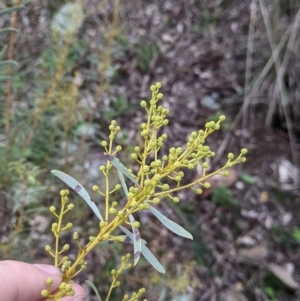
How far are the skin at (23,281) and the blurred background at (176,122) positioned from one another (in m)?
0.51

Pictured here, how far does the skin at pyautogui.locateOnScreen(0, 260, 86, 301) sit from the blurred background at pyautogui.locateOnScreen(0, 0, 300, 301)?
51cm

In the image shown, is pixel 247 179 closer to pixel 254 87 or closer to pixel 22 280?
pixel 254 87

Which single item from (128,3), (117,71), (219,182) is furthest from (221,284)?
(128,3)

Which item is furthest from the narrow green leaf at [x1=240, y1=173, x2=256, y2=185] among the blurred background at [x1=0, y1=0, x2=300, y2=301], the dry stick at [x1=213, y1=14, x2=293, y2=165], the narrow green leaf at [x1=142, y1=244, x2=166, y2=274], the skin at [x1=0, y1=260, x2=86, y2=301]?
the narrow green leaf at [x1=142, y1=244, x2=166, y2=274]

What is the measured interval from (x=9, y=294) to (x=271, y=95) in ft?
5.93

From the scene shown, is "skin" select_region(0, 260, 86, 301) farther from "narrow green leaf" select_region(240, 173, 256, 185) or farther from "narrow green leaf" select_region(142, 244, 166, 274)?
"narrow green leaf" select_region(240, 173, 256, 185)

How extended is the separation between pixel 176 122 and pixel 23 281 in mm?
1576

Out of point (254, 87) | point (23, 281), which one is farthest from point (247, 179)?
point (23, 281)

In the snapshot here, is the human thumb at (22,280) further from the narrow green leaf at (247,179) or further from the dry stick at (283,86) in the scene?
the dry stick at (283,86)

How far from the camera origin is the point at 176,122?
2.50 m

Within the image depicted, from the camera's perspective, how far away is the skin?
105 cm

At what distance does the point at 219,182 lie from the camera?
223cm

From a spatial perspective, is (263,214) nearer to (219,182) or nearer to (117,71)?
(219,182)

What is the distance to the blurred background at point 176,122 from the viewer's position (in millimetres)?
1858
